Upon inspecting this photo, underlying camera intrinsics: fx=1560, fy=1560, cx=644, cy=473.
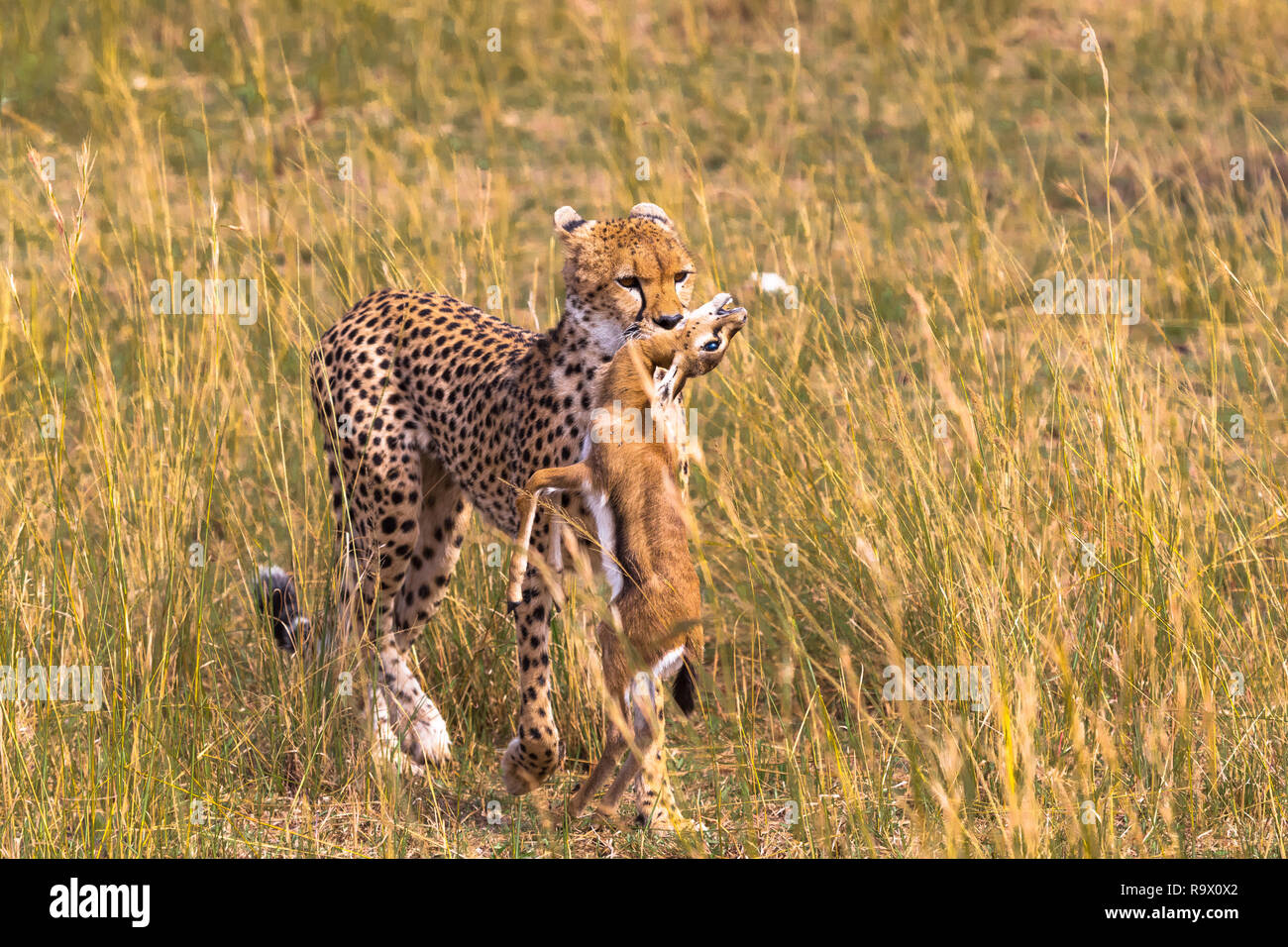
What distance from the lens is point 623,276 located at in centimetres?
363

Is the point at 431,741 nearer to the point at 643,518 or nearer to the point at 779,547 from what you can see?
the point at 779,547

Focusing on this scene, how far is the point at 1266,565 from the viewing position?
453cm

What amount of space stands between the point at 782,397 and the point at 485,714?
4.20 ft

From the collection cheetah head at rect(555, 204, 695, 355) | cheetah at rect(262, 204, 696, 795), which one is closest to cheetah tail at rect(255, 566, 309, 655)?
cheetah at rect(262, 204, 696, 795)

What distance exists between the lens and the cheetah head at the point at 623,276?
142 inches

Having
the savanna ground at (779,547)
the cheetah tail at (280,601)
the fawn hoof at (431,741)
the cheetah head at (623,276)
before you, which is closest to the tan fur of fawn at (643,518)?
the savanna ground at (779,547)

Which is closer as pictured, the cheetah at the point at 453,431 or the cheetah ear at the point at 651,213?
the cheetah at the point at 453,431

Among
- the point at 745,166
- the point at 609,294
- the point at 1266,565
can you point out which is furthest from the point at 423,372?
the point at 745,166

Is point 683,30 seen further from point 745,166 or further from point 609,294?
point 609,294

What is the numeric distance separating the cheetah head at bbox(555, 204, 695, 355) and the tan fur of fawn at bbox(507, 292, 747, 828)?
230 mm

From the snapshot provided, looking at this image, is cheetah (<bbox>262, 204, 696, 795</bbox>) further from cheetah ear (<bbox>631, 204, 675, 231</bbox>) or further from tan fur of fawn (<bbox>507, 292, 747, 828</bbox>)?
tan fur of fawn (<bbox>507, 292, 747, 828</bbox>)

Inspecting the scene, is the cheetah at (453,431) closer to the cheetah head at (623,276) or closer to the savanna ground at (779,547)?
the cheetah head at (623,276)

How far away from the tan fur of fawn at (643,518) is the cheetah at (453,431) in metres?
0.19

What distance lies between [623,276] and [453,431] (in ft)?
2.75
